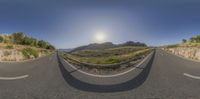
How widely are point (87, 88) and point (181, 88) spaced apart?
9.41ft

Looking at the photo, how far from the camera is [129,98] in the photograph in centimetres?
558

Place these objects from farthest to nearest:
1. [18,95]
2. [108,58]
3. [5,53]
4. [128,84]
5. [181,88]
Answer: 1. [5,53]
2. [108,58]
3. [128,84]
4. [181,88]
5. [18,95]

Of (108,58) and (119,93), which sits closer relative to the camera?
(119,93)

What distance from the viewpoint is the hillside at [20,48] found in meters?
35.3

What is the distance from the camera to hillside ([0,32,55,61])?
3534 cm

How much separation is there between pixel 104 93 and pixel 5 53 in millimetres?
32631

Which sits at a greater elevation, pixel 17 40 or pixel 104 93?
pixel 17 40

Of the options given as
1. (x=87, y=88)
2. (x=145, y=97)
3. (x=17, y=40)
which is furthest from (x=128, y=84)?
(x=17, y=40)

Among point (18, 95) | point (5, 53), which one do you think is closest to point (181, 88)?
point (18, 95)

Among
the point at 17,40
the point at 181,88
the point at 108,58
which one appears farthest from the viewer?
the point at 17,40

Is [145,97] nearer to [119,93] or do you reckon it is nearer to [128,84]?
[119,93]

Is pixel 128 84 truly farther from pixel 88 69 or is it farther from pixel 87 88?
pixel 88 69

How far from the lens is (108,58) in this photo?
14.8 meters

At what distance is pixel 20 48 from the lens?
145 ft
